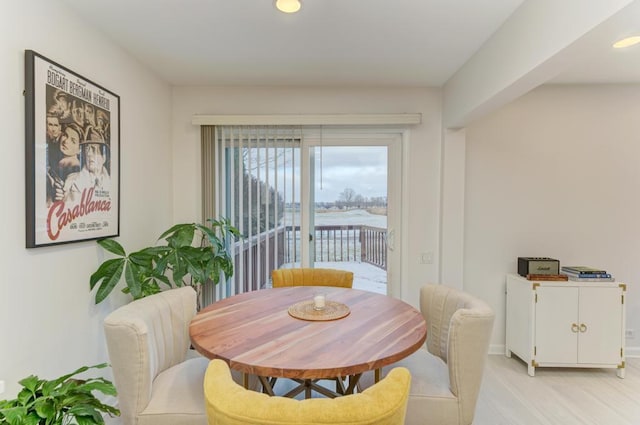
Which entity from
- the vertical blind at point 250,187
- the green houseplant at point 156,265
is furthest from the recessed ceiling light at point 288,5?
the green houseplant at point 156,265

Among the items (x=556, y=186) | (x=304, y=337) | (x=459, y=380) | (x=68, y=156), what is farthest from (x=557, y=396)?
(x=68, y=156)

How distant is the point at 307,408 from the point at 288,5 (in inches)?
77.0

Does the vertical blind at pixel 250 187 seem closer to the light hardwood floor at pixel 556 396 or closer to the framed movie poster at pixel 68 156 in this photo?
the framed movie poster at pixel 68 156

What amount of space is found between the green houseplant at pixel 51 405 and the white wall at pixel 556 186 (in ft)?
9.98

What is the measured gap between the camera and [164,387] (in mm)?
1566

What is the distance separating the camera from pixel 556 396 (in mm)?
2482

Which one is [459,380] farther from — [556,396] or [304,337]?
[556,396]

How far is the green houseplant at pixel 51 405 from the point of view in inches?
39.6

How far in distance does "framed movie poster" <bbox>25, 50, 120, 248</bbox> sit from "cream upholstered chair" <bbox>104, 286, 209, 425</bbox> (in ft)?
2.23

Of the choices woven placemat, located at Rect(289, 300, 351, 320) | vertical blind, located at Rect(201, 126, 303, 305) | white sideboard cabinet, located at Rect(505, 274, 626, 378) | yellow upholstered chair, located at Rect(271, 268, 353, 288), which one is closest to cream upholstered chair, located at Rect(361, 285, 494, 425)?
woven placemat, located at Rect(289, 300, 351, 320)

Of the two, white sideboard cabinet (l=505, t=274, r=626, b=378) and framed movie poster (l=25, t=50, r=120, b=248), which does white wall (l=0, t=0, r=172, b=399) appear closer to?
framed movie poster (l=25, t=50, r=120, b=248)

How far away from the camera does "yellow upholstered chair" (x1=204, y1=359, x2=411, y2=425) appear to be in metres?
0.80

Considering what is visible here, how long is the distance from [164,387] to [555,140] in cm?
370

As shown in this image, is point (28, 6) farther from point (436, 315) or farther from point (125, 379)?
point (436, 315)
